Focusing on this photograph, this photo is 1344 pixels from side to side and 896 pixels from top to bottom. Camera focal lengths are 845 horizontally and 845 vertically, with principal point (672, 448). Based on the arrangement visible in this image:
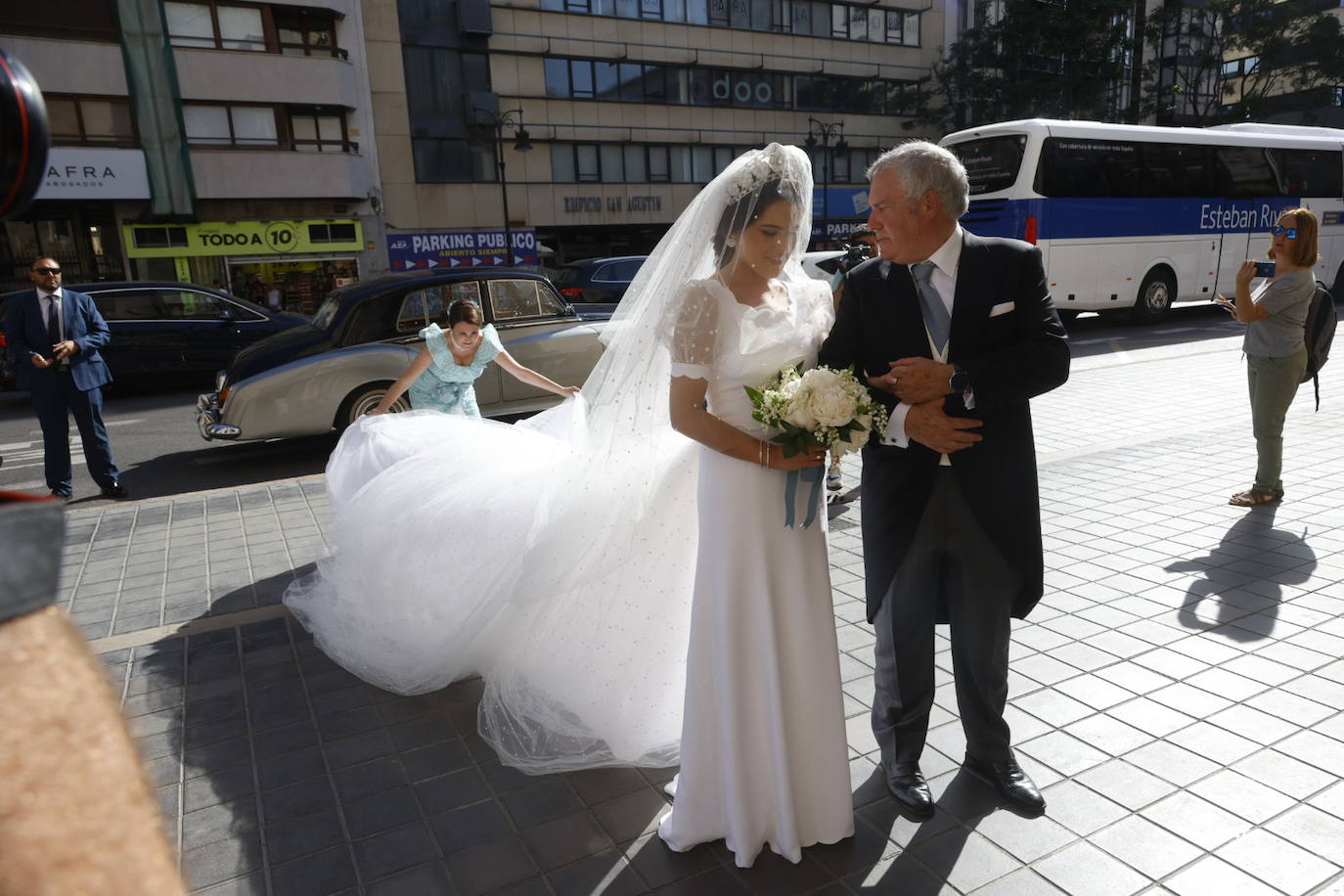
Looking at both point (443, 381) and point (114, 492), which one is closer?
point (443, 381)

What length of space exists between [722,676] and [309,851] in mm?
1536

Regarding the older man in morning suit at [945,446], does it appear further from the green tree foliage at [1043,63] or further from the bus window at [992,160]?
the green tree foliage at [1043,63]

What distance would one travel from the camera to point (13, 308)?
707 centimetres

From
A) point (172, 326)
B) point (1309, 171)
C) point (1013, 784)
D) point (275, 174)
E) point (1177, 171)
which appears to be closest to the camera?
point (1013, 784)

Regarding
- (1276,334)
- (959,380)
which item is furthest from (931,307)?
(1276,334)

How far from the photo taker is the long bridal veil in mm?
3178

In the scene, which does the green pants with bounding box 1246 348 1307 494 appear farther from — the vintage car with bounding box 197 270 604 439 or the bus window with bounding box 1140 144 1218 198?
the bus window with bounding box 1140 144 1218 198

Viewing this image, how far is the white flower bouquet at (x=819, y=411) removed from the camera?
2436 millimetres

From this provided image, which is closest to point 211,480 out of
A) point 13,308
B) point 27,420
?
point 13,308

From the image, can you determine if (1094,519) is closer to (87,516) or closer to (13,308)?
(87,516)

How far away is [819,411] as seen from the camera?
2.42 metres

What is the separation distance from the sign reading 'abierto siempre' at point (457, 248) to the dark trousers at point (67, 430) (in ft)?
78.8

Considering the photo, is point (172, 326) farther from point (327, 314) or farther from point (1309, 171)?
point (1309, 171)

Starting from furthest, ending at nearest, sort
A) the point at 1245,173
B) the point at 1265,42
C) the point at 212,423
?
the point at 1265,42, the point at 1245,173, the point at 212,423
